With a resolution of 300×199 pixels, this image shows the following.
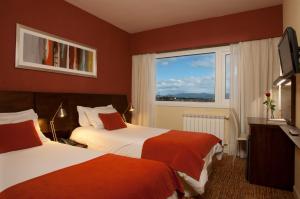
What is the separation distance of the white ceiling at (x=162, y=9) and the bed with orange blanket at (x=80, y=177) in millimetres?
2567

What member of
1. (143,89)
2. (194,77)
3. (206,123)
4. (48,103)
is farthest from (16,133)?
(194,77)

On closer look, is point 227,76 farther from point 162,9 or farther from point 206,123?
point 162,9

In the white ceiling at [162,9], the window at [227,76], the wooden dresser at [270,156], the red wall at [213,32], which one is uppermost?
the white ceiling at [162,9]

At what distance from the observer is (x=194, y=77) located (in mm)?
4328

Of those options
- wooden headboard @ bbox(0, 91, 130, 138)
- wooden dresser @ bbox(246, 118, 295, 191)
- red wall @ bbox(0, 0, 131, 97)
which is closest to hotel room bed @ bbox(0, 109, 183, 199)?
wooden headboard @ bbox(0, 91, 130, 138)

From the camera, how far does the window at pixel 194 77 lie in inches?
154

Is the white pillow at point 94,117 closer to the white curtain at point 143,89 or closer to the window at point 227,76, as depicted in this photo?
the white curtain at point 143,89

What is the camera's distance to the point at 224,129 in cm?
379

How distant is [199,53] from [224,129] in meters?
1.64

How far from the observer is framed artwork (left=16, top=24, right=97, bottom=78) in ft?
8.68

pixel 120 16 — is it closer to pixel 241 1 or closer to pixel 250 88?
pixel 241 1

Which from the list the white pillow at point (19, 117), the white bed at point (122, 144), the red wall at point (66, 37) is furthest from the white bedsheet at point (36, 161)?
the red wall at point (66, 37)

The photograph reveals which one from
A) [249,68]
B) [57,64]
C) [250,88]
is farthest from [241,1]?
[57,64]

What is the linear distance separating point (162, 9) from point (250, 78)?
2.01 metres
